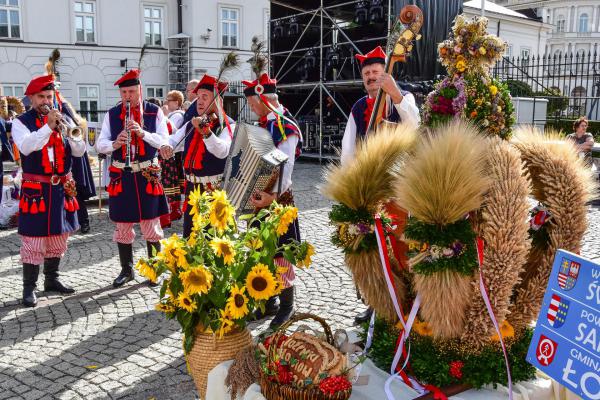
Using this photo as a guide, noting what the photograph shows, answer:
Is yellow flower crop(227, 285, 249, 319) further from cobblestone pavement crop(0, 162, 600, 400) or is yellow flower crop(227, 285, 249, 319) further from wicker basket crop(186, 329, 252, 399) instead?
cobblestone pavement crop(0, 162, 600, 400)

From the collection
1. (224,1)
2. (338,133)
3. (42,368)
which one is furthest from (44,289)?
(224,1)

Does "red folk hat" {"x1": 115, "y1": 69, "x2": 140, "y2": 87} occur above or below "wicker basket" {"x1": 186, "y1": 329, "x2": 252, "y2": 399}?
above

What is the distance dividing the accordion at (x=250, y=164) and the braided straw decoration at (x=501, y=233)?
1723 millimetres

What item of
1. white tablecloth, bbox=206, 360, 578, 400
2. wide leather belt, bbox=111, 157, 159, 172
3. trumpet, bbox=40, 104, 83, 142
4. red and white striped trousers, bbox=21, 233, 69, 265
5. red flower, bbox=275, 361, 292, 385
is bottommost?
red and white striped trousers, bbox=21, 233, 69, 265

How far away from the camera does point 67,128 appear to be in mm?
4801

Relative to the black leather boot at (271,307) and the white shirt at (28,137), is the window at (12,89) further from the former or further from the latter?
the black leather boot at (271,307)

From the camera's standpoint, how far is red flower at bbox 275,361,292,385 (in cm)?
210

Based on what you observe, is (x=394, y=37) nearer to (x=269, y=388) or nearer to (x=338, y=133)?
(x=269, y=388)

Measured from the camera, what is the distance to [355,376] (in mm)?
2156

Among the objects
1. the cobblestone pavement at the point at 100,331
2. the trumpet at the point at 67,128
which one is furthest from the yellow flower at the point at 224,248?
the trumpet at the point at 67,128

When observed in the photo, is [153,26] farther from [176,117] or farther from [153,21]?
[176,117]

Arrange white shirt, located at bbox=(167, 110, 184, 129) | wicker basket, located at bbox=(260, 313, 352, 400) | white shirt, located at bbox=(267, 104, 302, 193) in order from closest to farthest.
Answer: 1. wicker basket, located at bbox=(260, 313, 352, 400)
2. white shirt, located at bbox=(267, 104, 302, 193)
3. white shirt, located at bbox=(167, 110, 184, 129)

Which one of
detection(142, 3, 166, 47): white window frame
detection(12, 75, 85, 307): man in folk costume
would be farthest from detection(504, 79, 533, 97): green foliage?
detection(142, 3, 166, 47): white window frame

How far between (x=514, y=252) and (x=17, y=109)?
9.18 metres
